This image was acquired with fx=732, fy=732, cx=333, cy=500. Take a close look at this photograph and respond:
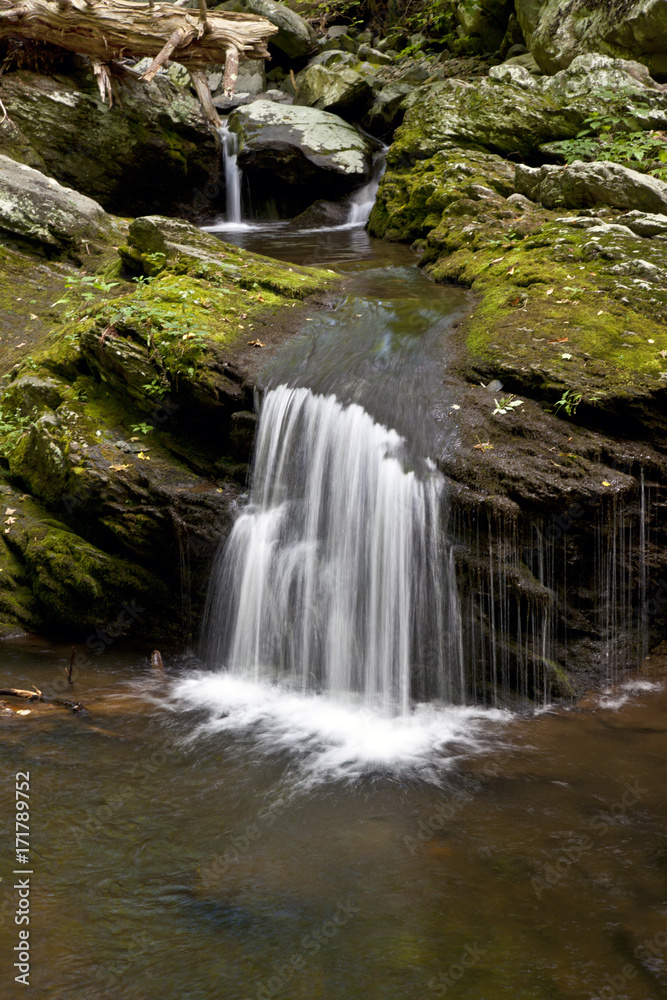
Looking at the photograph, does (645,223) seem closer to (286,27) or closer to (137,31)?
(137,31)

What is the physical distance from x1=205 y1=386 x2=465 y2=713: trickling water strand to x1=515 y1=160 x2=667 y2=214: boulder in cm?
457

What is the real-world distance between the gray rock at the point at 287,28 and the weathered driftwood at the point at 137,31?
7.82 metres

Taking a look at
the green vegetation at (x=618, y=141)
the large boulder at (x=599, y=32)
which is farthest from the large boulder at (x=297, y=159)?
the green vegetation at (x=618, y=141)

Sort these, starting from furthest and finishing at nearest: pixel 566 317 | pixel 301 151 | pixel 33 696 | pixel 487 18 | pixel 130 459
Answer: pixel 487 18 → pixel 301 151 → pixel 566 317 → pixel 130 459 → pixel 33 696

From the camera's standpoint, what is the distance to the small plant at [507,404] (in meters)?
5.39

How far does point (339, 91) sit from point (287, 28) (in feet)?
15.4

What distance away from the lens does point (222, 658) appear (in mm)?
5535

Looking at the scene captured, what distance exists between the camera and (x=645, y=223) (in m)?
7.19

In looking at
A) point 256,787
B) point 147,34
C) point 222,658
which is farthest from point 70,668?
point 147,34

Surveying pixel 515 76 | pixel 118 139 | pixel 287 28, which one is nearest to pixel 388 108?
pixel 515 76

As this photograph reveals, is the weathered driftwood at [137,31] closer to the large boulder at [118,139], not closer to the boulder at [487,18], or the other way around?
the large boulder at [118,139]

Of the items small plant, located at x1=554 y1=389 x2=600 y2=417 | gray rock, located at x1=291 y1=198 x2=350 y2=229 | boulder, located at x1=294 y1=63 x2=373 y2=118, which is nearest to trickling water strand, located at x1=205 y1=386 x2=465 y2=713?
small plant, located at x1=554 y1=389 x2=600 y2=417

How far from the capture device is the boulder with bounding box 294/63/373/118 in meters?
15.7

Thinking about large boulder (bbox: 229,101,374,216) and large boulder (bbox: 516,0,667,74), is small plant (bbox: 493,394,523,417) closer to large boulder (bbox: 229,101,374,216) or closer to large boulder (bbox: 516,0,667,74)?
large boulder (bbox: 516,0,667,74)
